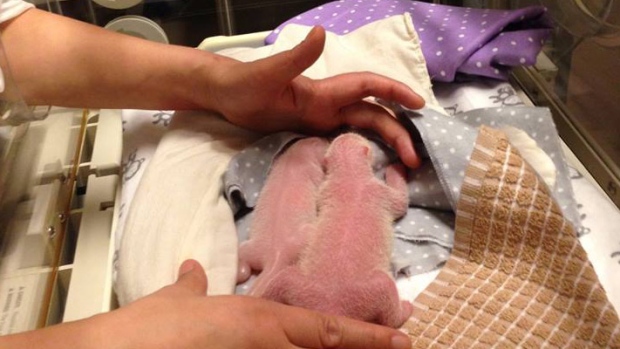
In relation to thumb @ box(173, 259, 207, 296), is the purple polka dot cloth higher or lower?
higher

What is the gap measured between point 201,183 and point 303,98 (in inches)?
6.6

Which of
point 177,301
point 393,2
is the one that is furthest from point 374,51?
point 177,301

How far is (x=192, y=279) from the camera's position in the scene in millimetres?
679

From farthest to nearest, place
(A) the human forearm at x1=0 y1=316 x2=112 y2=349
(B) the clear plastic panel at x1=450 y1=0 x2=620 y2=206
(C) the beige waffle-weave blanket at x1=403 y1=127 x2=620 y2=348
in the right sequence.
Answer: (B) the clear plastic panel at x1=450 y1=0 x2=620 y2=206
(C) the beige waffle-weave blanket at x1=403 y1=127 x2=620 y2=348
(A) the human forearm at x1=0 y1=316 x2=112 y2=349

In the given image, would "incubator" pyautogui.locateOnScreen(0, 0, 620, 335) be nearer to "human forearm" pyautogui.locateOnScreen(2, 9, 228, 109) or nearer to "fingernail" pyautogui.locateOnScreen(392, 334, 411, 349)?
"human forearm" pyautogui.locateOnScreen(2, 9, 228, 109)

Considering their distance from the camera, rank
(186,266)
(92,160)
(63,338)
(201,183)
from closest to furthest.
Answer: (63,338) → (186,266) → (201,183) → (92,160)

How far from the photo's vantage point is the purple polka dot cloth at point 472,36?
1011mm

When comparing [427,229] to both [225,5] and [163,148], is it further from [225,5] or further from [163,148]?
[225,5]

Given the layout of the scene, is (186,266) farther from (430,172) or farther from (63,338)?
(430,172)

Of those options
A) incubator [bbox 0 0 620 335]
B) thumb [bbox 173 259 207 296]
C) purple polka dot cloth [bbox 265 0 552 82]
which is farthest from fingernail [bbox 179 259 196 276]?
purple polka dot cloth [bbox 265 0 552 82]

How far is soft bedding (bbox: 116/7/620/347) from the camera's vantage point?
2.25 ft

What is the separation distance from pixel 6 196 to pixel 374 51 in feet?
1.79

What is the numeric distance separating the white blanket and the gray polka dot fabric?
3 cm

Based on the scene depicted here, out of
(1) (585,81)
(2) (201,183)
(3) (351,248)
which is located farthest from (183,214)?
(1) (585,81)
